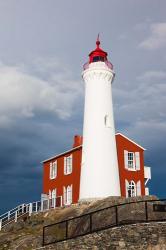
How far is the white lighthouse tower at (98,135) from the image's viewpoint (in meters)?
34.4

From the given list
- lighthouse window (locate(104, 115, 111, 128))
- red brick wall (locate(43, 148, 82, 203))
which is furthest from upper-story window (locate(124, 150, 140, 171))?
lighthouse window (locate(104, 115, 111, 128))

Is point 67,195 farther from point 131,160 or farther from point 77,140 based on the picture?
point 131,160

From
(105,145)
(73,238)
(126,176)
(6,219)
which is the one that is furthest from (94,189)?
(73,238)

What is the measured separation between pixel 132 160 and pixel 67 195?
7.22 meters

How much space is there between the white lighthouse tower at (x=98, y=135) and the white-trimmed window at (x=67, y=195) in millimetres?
4870

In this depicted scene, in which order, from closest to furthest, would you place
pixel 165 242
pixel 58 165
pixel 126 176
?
1. pixel 165 242
2. pixel 126 176
3. pixel 58 165

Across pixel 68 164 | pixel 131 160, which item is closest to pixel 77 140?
pixel 68 164

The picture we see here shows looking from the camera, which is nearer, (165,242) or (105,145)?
(165,242)

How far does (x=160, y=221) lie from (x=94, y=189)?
1498cm

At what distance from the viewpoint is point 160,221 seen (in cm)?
1938

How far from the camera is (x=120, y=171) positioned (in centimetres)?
3909

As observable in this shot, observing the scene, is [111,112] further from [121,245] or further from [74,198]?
[121,245]

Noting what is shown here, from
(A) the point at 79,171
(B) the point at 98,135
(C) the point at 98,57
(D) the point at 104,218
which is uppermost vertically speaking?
(C) the point at 98,57

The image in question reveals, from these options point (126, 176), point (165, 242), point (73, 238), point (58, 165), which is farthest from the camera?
point (58, 165)
